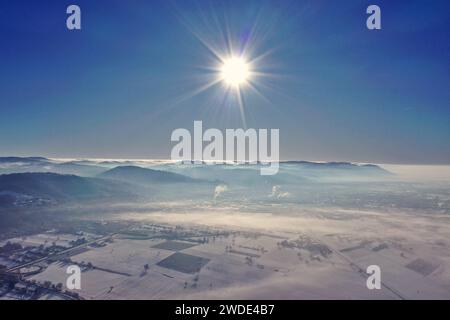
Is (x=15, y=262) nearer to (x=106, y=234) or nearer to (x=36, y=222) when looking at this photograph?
(x=106, y=234)

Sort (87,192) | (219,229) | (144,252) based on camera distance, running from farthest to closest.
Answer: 1. (87,192)
2. (219,229)
3. (144,252)

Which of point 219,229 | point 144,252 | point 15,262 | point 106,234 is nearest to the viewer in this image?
point 15,262
